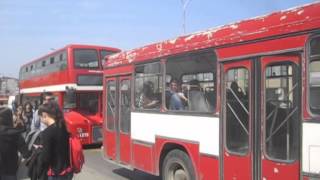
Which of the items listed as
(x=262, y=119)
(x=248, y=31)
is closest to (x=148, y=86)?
(x=248, y=31)

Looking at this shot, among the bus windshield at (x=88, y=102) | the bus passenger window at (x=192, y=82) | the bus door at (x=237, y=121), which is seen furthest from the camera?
the bus windshield at (x=88, y=102)

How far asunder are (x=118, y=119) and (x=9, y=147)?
206 inches

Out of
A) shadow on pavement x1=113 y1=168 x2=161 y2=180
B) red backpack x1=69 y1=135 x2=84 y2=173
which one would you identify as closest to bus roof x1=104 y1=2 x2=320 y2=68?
red backpack x1=69 y1=135 x2=84 y2=173

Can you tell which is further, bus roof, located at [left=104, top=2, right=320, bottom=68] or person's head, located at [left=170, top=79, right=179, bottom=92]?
person's head, located at [left=170, top=79, right=179, bottom=92]

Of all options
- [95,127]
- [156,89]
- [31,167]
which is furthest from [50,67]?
[31,167]

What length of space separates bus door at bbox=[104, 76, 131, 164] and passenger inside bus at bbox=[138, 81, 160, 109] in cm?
74

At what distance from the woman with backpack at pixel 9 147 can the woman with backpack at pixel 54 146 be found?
0.64 m

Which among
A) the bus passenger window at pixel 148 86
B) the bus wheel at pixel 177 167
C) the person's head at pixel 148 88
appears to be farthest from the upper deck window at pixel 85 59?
the bus wheel at pixel 177 167

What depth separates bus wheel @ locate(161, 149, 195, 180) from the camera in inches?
336

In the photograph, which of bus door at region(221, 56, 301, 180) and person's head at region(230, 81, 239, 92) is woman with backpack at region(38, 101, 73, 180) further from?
person's head at region(230, 81, 239, 92)

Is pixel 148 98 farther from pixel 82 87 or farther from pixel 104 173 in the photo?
pixel 82 87

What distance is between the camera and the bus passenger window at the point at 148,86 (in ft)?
31.4

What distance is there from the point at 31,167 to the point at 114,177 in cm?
628

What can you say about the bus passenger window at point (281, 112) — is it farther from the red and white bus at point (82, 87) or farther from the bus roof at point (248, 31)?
the red and white bus at point (82, 87)
